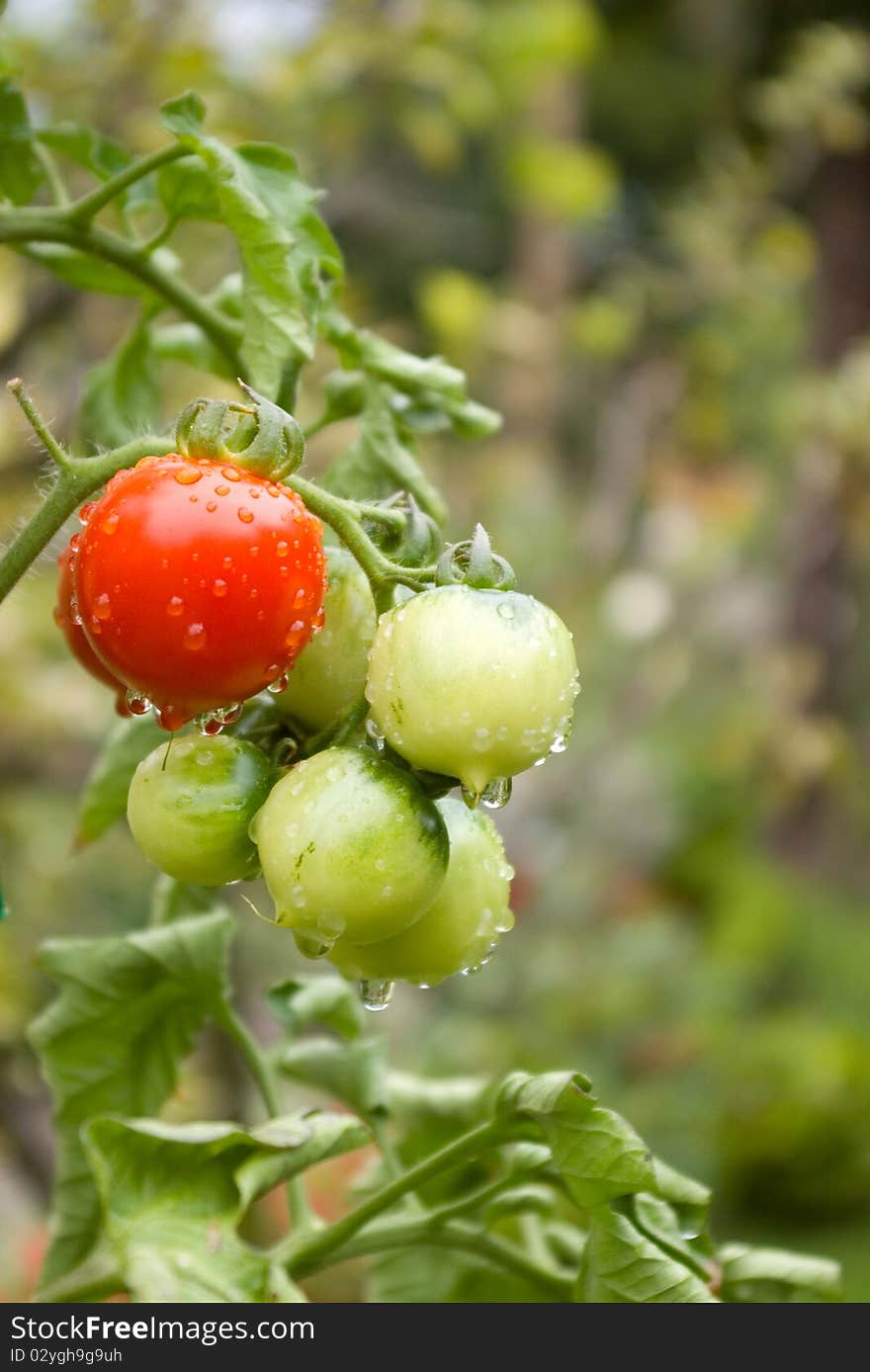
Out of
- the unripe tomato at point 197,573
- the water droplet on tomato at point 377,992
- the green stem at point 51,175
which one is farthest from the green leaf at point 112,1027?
the green stem at point 51,175

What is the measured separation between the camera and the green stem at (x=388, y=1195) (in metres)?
0.52

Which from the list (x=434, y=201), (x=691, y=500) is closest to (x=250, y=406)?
(x=691, y=500)

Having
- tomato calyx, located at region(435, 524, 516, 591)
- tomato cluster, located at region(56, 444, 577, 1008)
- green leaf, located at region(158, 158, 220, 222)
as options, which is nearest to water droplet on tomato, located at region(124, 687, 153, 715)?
tomato cluster, located at region(56, 444, 577, 1008)

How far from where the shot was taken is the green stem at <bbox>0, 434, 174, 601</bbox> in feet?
1.40

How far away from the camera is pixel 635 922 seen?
121 inches

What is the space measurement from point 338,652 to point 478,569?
0.07 metres

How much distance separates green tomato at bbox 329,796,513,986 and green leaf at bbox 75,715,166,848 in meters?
0.18

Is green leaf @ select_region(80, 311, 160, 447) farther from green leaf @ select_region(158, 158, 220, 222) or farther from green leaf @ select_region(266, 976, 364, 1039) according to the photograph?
green leaf @ select_region(266, 976, 364, 1039)

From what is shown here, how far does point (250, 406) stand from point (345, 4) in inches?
74.6

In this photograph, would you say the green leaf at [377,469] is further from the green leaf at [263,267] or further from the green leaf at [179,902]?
the green leaf at [179,902]

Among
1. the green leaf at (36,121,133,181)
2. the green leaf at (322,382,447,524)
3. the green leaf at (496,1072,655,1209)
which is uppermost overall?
the green leaf at (36,121,133,181)

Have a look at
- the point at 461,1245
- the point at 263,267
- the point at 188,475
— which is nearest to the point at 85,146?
the point at 263,267

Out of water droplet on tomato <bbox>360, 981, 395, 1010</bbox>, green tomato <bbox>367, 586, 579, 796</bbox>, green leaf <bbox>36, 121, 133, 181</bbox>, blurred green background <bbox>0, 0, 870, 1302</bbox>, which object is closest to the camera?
green tomato <bbox>367, 586, 579, 796</bbox>

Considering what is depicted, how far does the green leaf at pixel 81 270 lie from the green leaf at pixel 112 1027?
29cm
